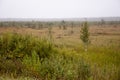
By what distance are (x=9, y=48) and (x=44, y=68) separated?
329 centimetres

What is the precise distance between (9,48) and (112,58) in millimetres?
10228

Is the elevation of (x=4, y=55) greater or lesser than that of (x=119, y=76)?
greater

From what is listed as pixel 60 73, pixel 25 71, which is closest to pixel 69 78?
pixel 60 73

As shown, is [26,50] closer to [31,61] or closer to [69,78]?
[31,61]

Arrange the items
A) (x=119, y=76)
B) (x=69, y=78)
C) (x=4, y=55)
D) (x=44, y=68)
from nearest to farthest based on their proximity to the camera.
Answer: (x=69, y=78) < (x=44, y=68) < (x=119, y=76) < (x=4, y=55)

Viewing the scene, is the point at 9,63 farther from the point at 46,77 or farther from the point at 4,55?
the point at 46,77

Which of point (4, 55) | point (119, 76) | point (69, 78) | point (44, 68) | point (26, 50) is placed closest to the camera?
point (69, 78)

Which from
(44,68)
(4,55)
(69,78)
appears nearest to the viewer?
(69,78)

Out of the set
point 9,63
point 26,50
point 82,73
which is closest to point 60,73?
point 82,73

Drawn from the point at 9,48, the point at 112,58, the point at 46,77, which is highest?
the point at 9,48

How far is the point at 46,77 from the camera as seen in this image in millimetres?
8508

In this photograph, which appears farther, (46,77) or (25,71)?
(25,71)

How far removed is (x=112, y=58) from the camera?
58.2 ft

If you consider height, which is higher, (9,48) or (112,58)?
(9,48)
